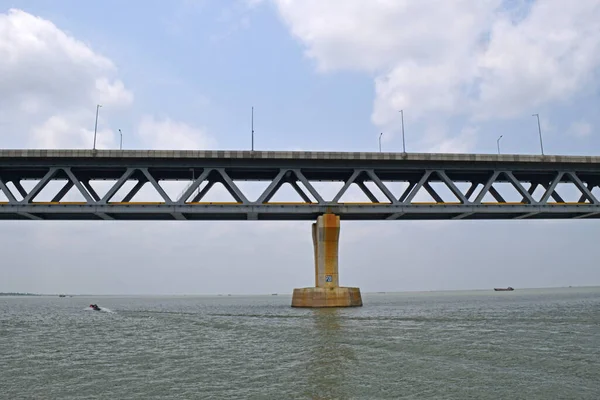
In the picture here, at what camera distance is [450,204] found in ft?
142

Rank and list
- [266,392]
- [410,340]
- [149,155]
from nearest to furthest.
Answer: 1. [266,392]
2. [410,340]
3. [149,155]

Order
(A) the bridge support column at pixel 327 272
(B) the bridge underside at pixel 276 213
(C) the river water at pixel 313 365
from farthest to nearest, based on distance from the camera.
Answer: (B) the bridge underside at pixel 276 213
(A) the bridge support column at pixel 327 272
(C) the river water at pixel 313 365

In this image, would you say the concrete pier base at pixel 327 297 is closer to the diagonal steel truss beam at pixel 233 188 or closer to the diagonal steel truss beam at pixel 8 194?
the diagonal steel truss beam at pixel 233 188

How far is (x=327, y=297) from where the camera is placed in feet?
131

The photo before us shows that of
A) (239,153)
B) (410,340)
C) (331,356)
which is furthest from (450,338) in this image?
(239,153)

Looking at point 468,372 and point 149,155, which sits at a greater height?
point 149,155

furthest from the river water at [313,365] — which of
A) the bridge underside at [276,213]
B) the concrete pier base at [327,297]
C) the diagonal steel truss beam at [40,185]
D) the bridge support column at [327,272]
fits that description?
the diagonal steel truss beam at [40,185]

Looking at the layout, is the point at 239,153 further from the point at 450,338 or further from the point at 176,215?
the point at 450,338

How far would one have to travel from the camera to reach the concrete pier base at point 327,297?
132ft

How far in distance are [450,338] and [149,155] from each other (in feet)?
94.6

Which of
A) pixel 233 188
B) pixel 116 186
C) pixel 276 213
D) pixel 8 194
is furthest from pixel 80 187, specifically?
pixel 276 213

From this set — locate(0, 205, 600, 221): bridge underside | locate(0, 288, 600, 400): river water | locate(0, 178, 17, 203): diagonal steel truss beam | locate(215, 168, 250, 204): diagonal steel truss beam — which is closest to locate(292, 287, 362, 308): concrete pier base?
locate(0, 205, 600, 221): bridge underside

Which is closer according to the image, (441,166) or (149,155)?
(149,155)

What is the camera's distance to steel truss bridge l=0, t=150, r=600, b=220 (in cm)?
4097
